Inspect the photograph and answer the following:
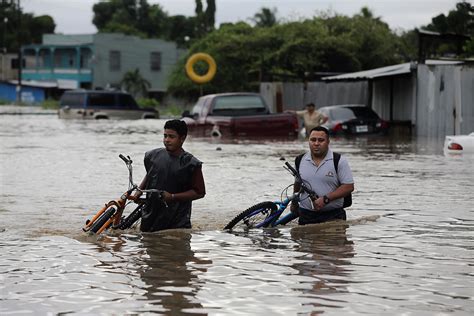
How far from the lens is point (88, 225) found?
10805 millimetres

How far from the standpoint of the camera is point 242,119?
97.1 ft

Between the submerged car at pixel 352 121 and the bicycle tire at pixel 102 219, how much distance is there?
22.7 meters

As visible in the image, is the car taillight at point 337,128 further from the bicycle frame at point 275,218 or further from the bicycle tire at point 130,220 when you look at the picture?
the bicycle tire at point 130,220

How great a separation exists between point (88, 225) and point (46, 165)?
11.4m

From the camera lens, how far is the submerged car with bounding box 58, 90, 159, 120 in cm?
4706

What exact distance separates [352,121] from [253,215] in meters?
22.2

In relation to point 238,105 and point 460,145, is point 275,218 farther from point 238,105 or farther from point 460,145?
point 238,105

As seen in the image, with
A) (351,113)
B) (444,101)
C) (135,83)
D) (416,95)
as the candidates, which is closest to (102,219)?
(444,101)

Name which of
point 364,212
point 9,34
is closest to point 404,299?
point 364,212

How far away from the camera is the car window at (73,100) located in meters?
47.6

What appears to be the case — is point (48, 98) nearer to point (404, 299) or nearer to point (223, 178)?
point (223, 178)

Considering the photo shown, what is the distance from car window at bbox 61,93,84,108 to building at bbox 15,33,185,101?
144ft

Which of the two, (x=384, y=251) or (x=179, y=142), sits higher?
(x=179, y=142)

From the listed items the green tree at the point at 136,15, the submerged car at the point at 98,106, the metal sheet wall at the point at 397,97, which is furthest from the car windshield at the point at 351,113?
the green tree at the point at 136,15
